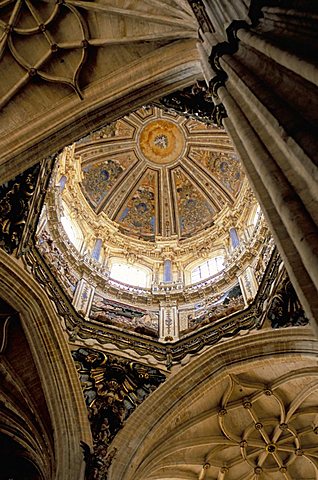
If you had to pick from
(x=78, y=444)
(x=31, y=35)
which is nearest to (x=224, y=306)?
(x=78, y=444)

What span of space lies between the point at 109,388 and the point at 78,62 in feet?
22.2

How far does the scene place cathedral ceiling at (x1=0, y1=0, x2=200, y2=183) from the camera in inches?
317

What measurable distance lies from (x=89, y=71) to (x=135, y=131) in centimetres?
1120

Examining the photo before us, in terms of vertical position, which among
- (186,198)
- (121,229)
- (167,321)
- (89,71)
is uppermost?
(186,198)

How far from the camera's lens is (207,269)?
14289mm

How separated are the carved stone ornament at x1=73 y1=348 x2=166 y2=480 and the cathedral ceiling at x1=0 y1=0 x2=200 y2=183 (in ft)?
15.3

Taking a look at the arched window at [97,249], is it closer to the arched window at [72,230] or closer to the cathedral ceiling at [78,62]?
the arched window at [72,230]

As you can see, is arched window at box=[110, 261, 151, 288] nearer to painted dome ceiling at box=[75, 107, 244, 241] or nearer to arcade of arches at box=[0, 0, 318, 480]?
arcade of arches at box=[0, 0, 318, 480]

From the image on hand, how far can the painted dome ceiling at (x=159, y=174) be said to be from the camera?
17469mm

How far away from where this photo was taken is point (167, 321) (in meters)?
A: 11.8

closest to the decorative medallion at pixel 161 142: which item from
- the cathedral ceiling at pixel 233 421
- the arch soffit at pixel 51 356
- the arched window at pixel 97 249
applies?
the arched window at pixel 97 249

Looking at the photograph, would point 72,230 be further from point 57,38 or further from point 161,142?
point 161,142

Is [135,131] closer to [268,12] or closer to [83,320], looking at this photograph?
[83,320]

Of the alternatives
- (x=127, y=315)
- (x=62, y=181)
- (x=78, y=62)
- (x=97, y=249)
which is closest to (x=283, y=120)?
(x=78, y=62)
